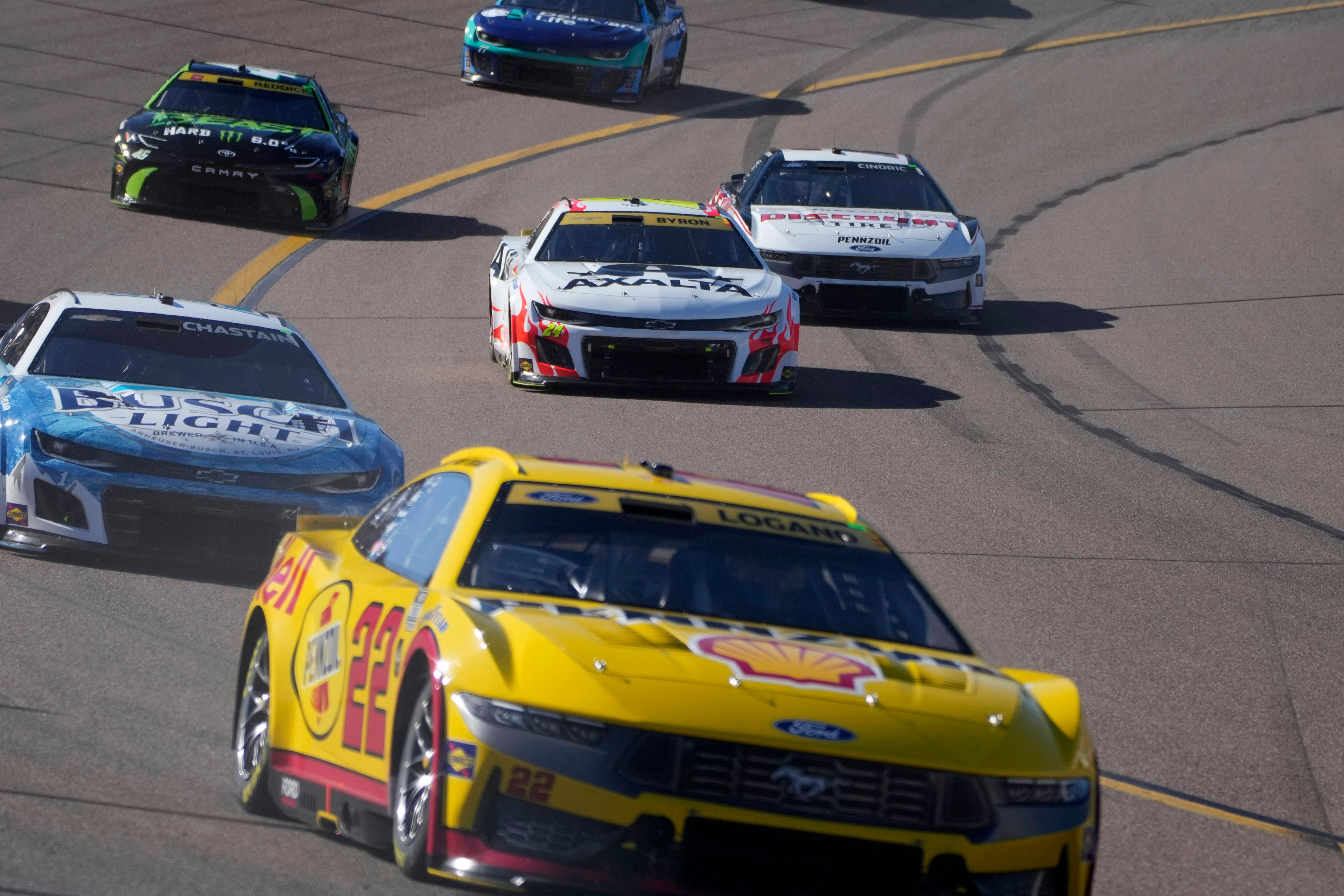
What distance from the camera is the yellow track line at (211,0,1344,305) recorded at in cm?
1812

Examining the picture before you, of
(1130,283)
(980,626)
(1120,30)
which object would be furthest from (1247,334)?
(1120,30)

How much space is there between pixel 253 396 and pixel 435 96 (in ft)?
64.1

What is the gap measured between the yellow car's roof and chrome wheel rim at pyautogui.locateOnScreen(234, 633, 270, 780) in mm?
840

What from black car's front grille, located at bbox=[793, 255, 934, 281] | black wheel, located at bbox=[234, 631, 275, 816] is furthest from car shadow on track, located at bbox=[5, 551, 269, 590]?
black car's front grille, located at bbox=[793, 255, 934, 281]

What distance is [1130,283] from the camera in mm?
20312

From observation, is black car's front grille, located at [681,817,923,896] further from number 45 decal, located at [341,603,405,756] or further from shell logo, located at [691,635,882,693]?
number 45 decal, located at [341,603,405,756]

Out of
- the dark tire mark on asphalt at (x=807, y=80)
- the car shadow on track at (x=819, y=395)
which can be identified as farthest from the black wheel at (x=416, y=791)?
the dark tire mark on asphalt at (x=807, y=80)

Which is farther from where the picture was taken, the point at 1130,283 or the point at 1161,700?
the point at 1130,283

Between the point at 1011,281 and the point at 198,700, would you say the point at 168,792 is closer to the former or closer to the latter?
the point at 198,700

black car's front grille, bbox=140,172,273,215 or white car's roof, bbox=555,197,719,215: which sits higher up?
white car's roof, bbox=555,197,719,215

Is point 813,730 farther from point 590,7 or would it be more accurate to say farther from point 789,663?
point 590,7

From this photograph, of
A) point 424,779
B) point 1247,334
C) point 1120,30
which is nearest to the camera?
point 424,779

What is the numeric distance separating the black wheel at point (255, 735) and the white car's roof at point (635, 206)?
986cm

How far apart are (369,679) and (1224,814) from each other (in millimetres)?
3012
